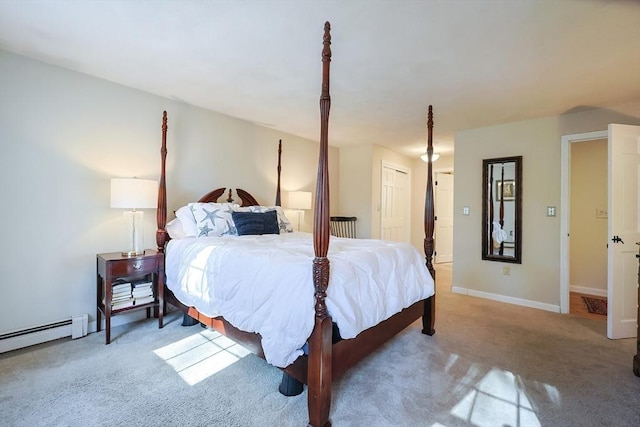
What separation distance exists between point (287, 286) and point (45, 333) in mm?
2399

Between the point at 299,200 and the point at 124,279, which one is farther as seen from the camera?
the point at 299,200

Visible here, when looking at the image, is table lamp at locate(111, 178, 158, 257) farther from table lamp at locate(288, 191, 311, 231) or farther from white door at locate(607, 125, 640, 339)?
white door at locate(607, 125, 640, 339)

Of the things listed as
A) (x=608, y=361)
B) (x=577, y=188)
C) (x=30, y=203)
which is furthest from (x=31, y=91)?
(x=577, y=188)

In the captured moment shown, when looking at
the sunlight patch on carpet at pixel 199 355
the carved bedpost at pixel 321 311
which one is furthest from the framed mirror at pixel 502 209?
the sunlight patch on carpet at pixel 199 355

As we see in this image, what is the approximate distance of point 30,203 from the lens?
2418mm

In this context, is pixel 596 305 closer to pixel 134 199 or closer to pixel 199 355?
pixel 199 355

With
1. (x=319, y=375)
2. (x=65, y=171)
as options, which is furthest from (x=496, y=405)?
(x=65, y=171)

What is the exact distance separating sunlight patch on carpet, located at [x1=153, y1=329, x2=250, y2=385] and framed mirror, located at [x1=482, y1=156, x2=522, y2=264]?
3475mm

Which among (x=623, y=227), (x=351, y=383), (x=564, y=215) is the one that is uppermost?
(x=564, y=215)

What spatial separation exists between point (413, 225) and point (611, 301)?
12.6ft

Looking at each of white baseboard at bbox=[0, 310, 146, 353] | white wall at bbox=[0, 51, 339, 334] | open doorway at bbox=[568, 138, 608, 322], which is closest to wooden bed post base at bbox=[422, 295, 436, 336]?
open doorway at bbox=[568, 138, 608, 322]

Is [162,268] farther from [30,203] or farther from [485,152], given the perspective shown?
[485,152]

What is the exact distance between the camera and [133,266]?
259 centimetres

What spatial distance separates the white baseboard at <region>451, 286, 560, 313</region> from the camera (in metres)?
3.52
